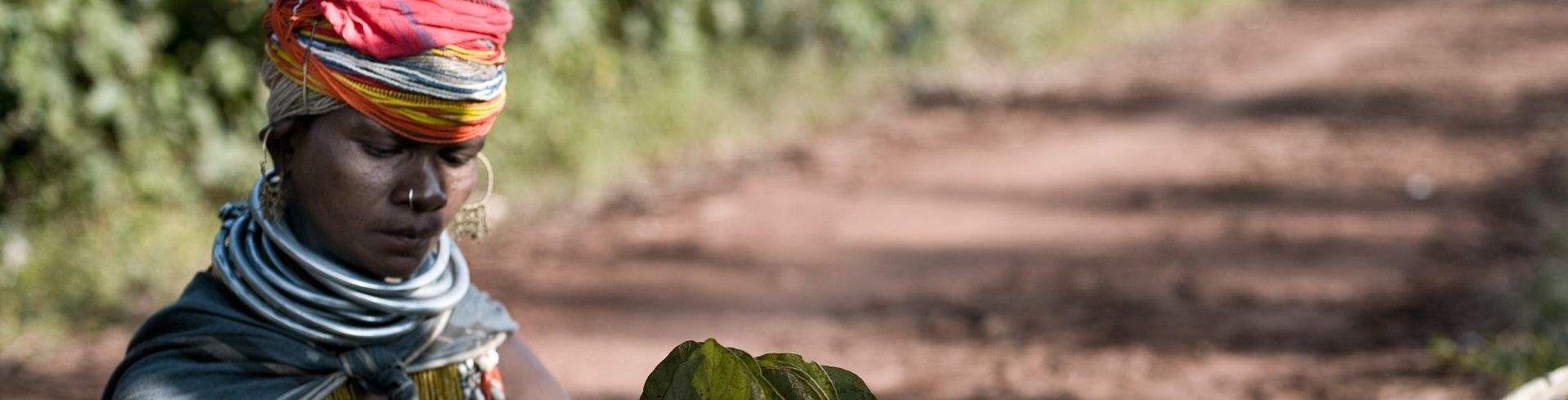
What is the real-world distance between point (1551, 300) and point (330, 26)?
3.96m

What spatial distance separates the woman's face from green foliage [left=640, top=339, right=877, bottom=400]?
0.40 metres

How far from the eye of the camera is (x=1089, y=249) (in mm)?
6090

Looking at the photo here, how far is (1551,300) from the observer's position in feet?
15.2

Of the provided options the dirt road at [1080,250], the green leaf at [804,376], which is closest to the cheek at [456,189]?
the green leaf at [804,376]

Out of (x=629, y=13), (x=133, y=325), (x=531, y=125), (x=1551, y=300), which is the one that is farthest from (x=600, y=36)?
(x=1551, y=300)

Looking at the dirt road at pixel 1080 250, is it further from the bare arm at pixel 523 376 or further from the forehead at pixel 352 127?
the forehead at pixel 352 127

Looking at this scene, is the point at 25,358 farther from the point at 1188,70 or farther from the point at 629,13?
the point at 1188,70

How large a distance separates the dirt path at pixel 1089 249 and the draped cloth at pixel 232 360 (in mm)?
2702

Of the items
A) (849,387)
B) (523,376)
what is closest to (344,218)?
(523,376)

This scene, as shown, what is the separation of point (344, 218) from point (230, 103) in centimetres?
421

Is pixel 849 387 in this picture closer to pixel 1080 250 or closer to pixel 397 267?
pixel 397 267

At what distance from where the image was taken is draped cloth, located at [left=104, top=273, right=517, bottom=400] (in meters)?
1.86

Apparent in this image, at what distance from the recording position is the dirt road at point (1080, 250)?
484cm

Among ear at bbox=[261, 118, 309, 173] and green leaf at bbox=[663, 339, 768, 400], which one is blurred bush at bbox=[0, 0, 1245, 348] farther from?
green leaf at bbox=[663, 339, 768, 400]
